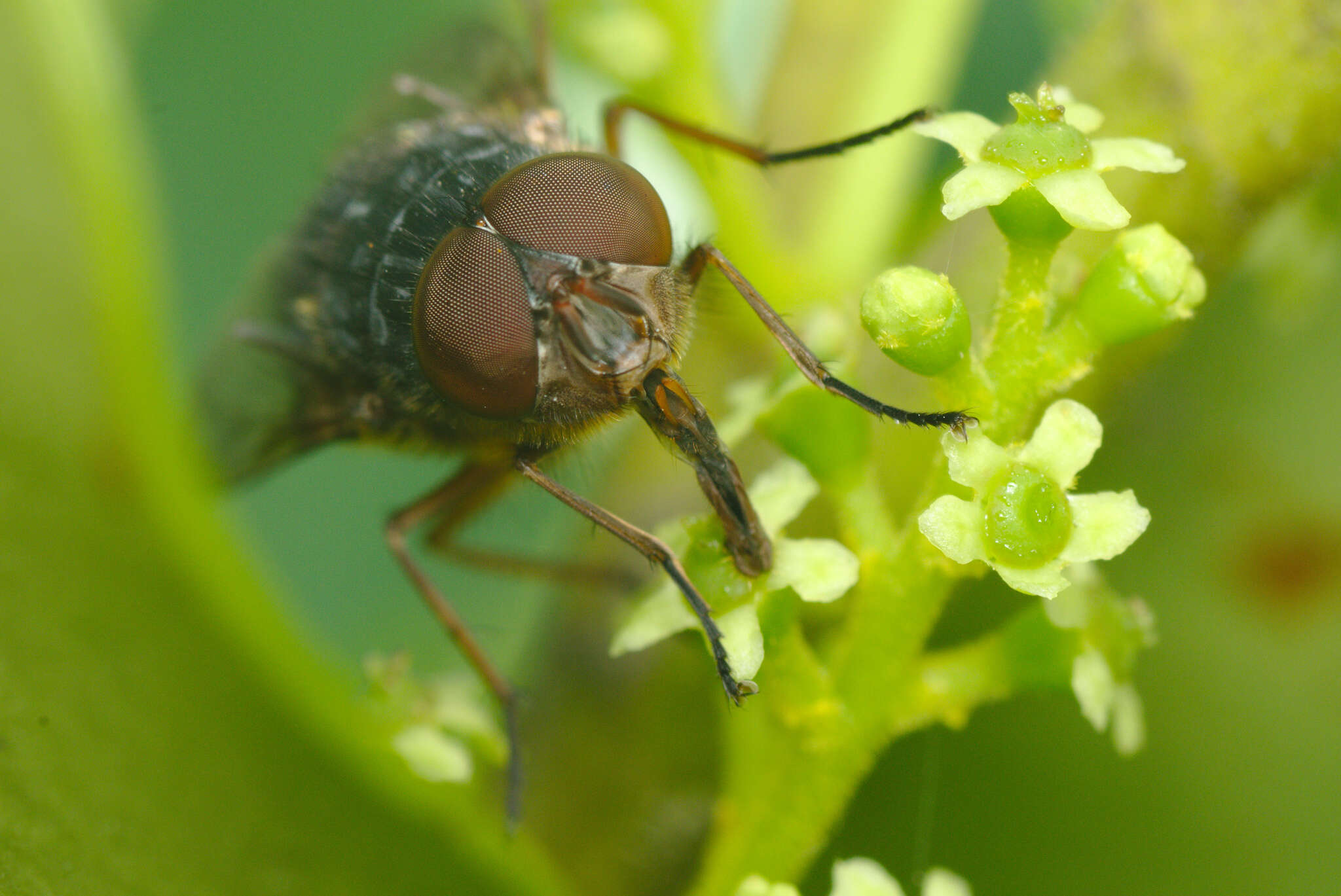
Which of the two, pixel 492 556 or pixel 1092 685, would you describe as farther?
pixel 492 556

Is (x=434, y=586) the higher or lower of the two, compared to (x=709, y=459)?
lower

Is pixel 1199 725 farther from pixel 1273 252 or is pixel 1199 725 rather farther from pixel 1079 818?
pixel 1273 252

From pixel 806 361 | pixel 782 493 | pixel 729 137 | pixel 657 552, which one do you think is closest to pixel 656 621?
pixel 657 552

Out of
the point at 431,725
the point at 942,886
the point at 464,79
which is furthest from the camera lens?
the point at 464,79

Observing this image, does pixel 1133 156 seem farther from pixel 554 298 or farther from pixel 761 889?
pixel 761 889

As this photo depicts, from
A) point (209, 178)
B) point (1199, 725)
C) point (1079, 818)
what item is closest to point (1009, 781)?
point (1079, 818)

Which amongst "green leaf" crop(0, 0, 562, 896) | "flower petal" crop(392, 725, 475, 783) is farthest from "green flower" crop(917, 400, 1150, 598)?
"green leaf" crop(0, 0, 562, 896)

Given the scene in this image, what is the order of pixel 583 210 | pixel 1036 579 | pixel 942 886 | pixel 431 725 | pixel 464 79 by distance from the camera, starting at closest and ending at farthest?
pixel 1036 579
pixel 942 886
pixel 583 210
pixel 431 725
pixel 464 79

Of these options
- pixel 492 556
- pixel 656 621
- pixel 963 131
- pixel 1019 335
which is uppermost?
pixel 963 131
